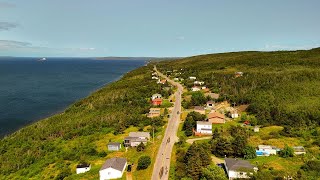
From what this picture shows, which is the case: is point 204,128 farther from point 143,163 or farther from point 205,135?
point 143,163

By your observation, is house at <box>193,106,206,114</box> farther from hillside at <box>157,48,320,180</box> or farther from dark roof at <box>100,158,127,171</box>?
dark roof at <box>100,158,127,171</box>

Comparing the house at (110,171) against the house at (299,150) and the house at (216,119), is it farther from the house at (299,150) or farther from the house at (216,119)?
the house at (216,119)

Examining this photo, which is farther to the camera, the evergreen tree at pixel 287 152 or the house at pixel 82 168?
the evergreen tree at pixel 287 152

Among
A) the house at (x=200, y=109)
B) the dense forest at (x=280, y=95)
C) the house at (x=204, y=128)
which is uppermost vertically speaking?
the dense forest at (x=280, y=95)

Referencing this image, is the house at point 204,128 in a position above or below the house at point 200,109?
below

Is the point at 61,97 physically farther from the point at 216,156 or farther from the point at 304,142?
the point at 304,142

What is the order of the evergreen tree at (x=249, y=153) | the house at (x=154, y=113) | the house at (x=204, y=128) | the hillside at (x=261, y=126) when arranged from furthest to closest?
the house at (x=154, y=113) < the house at (x=204, y=128) < the evergreen tree at (x=249, y=153) < the hillside at (x=261, y=126)

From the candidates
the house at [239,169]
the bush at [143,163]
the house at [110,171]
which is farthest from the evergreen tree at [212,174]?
the house at [110,171]

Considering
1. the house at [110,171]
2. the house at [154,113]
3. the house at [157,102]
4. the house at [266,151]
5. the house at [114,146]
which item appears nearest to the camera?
the house at [110,171]

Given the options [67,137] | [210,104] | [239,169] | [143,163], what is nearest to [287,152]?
[239,169]
